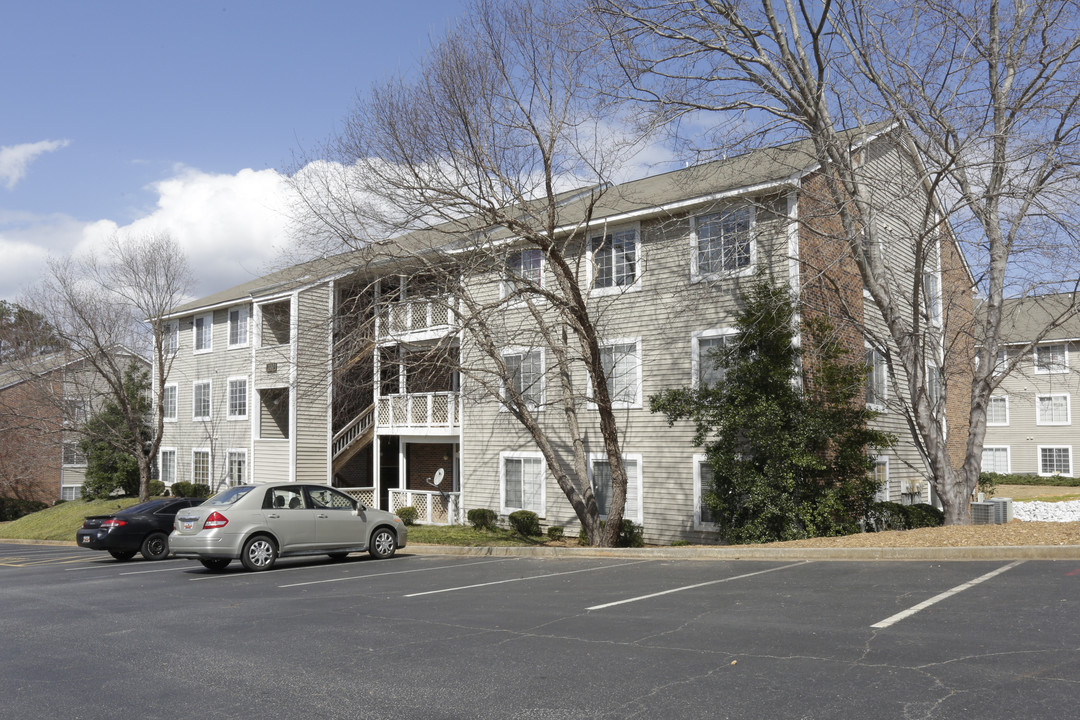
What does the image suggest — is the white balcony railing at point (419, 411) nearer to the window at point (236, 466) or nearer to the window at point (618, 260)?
the window at point (618, 260)

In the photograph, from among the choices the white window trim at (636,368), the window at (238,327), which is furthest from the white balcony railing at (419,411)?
the window at (238,327)

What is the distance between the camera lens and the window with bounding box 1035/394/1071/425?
39062mm

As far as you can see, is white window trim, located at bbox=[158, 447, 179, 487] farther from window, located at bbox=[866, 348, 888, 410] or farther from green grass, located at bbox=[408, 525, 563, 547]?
window, located at bbox=[866, 348, 888, 410]

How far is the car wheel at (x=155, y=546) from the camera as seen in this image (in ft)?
64.7

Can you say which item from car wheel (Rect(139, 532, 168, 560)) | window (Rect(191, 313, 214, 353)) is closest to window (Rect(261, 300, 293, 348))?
→ window (Rect(191, 313, 214, 353))

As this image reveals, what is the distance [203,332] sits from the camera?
3525cm

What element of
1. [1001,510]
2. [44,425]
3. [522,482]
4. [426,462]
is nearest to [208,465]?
[426,462]

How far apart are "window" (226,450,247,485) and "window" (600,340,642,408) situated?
57.4 ft

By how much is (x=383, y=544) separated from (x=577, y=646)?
9.59 meters

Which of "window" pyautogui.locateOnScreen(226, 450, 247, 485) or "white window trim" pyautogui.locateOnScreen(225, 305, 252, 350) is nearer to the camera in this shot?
"white window trim" pyautogui.locateOnScreen(225, 305, 252, 350)

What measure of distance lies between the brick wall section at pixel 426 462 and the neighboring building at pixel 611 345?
2.3 inches

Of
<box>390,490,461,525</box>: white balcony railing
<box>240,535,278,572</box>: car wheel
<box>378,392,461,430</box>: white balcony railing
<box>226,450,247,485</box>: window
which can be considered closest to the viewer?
<box>240,535,278,572</box>: car wheel

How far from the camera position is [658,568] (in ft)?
43.2

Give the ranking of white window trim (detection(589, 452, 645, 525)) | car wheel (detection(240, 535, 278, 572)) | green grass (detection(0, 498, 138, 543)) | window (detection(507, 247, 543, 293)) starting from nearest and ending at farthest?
1. car wheel (detection(240, 535, 278, 572))
2. white window trim (detection(589, 452, 645, 525))
3. window (detection(507, 247, 543, 293))
4. green grass (detection(0, 498, 138, 543))
